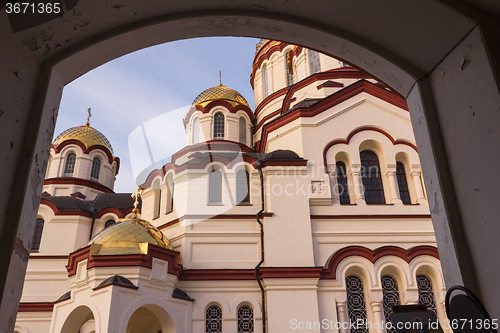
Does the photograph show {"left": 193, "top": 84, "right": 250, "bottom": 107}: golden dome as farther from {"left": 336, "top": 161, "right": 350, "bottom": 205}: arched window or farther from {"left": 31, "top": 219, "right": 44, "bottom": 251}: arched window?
{"left": 31, "top": 219, "right": 44, "bottom": 251}: arched window

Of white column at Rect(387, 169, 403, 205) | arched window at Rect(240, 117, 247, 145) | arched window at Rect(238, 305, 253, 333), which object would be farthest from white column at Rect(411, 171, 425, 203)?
arched window at Rect(240, 117, 247, 145)

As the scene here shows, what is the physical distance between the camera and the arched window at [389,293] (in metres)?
10.1

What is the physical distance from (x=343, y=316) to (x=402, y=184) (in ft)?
13.3

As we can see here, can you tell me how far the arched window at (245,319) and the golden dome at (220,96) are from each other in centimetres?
936

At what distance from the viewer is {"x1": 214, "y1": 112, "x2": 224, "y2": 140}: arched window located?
16828 mm

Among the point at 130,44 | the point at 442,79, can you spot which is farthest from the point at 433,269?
the point at 130,44

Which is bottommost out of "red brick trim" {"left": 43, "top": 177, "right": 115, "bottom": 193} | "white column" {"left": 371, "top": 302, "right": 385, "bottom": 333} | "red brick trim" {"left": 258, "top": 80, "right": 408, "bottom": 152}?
"white column" {"left": 371, "top": 302, "right": 385, "bottom": 333}

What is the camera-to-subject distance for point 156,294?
9.58 metres

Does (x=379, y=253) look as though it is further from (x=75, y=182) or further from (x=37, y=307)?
(x=75, y=182)

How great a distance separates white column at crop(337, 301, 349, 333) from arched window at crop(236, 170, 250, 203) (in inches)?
142

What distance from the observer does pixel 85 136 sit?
21062 mm

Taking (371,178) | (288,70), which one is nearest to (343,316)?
(371,178)

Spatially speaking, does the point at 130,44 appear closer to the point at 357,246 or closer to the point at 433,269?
the point at 357,246

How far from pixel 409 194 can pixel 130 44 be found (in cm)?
1035
